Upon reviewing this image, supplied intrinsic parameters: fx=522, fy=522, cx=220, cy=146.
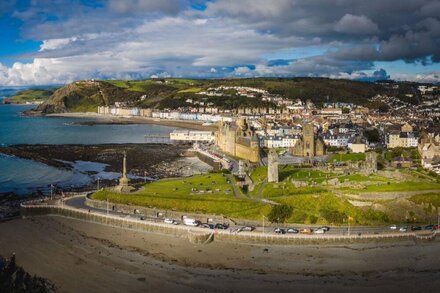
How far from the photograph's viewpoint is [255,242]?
39094mm

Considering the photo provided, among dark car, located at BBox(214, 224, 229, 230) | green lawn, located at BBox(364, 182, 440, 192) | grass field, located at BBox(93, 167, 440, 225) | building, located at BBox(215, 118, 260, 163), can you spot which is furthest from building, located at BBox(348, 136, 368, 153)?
dark car, located at BBox(214, 224, 229, 230)

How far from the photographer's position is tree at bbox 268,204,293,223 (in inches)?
1700

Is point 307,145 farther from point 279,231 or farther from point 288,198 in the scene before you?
point 279,231

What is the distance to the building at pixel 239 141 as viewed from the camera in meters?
76.8

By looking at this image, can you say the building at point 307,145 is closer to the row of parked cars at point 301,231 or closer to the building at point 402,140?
the building at point 402,140

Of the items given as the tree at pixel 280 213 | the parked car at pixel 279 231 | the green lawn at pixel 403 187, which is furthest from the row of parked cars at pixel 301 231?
the green lawn at pixel 403 187

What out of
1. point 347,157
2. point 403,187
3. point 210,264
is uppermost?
point 347,157

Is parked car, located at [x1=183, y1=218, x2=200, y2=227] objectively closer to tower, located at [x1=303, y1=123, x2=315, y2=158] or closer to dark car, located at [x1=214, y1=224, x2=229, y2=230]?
dark car, located at [x1=214, y1=224, x2=229, y2=230]

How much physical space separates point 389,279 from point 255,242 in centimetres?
1064

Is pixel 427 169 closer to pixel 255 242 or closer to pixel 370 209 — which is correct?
pixel 370 209

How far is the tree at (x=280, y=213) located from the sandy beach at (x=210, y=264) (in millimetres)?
5228

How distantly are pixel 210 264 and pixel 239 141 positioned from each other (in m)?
50.7

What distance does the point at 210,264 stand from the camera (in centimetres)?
3466

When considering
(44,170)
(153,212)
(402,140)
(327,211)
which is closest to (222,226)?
(153,212)
